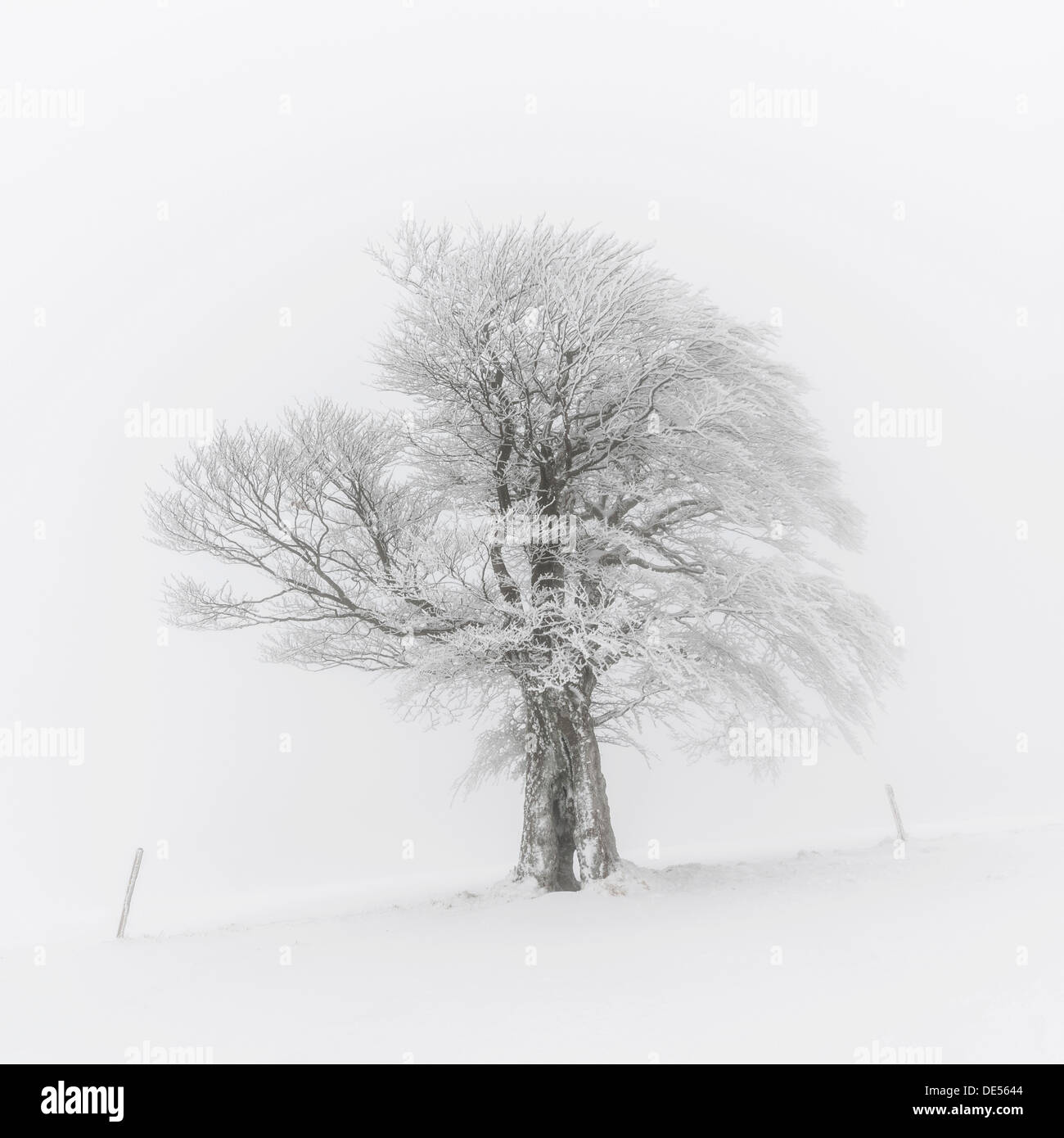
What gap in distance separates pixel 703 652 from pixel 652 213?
284 inches

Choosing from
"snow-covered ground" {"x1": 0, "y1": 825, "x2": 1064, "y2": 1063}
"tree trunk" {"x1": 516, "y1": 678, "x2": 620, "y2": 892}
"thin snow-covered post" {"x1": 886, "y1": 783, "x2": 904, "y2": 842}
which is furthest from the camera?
"thin snow-covered post" {"x1": 886, "y1": 783, "x2": 904, "y2": 842}

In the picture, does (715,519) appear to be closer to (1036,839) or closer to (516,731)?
(516,731)

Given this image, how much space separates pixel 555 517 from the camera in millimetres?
10844

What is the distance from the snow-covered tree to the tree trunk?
1.4 inches

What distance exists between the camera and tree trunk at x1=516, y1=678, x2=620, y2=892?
11.0m

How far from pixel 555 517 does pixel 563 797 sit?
4316 millimetres

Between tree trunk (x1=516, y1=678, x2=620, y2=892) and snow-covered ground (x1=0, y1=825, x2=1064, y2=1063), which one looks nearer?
snow-covered ground (x1=0, y1=825, x2=1064, y2=1063)

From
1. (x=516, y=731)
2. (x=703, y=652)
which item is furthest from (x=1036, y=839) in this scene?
(x=516, y=731)
